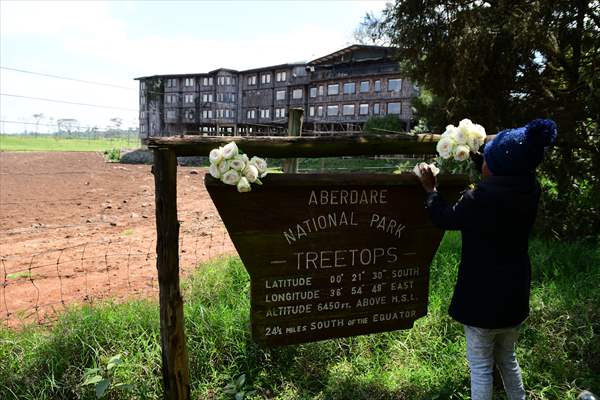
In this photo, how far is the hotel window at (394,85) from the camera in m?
40.9

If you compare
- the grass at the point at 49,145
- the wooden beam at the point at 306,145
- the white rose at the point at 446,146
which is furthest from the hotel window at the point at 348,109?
the white rose at the point at 446,146

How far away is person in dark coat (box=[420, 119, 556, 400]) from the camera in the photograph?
2.68 m

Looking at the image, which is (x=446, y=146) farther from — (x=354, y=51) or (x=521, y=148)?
(x=354, y=51)

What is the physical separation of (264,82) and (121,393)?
173ft

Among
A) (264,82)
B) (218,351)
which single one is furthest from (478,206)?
(264,82)

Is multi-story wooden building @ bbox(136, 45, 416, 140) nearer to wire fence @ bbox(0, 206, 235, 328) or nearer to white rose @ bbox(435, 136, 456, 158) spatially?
wire fence @ bbox(0, 206, 235, 328)

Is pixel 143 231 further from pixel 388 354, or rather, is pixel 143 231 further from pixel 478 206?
pixel 478 206

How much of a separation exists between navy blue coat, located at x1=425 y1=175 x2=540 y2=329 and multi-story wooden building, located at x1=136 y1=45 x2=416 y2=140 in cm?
3140

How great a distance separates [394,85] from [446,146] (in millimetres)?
39692

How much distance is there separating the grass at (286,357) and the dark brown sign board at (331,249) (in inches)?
22.2

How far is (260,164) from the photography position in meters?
2.95

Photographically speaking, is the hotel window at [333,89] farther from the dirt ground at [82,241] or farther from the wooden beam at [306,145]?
the wooden beam at [306,145]

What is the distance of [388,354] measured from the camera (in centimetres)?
416

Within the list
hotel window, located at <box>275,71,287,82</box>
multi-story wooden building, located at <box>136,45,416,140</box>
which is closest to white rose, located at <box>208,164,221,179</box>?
multi-story wooden building, located at <box>136,45,416,140</box>
